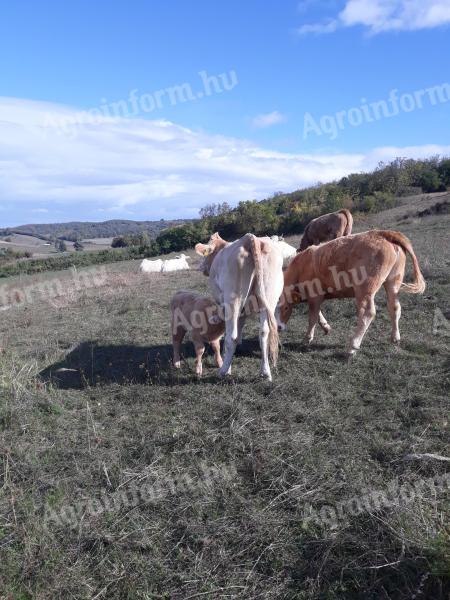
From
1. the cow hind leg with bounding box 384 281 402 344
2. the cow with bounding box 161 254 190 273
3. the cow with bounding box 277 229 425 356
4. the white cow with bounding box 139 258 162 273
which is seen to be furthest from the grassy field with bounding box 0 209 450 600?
the white cow with bounding box 139 258 162 273

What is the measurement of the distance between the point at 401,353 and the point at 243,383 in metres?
2.42

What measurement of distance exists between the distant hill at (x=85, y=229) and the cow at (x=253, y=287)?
247 feet

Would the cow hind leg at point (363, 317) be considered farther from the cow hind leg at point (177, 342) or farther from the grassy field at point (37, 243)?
the grassy field at point (37, 243)

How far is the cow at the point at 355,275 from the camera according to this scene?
21.5ft

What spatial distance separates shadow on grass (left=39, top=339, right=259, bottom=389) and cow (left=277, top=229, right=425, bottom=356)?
1.22m

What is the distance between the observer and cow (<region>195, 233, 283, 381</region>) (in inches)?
233

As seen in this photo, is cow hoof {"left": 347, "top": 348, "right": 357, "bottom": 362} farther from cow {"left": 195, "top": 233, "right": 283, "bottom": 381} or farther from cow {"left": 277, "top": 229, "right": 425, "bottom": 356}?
cow {"left": 195, "top": 233, "right": 283, "bottom": 381}

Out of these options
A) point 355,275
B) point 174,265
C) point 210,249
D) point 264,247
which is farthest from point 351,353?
point 174,265

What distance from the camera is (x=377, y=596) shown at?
2.92 m

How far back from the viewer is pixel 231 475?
412 centimetres

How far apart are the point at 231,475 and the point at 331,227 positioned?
7.69 meters

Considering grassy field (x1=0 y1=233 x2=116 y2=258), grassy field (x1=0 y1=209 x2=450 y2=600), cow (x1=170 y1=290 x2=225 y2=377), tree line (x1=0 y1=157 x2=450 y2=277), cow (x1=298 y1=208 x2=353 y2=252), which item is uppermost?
grassy field (x1=0 y1=233 x2=116 y2=258)

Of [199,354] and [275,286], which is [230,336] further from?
[275,286]

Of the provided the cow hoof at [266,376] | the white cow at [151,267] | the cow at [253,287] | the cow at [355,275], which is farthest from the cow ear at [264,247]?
the white cow at [151,267]
